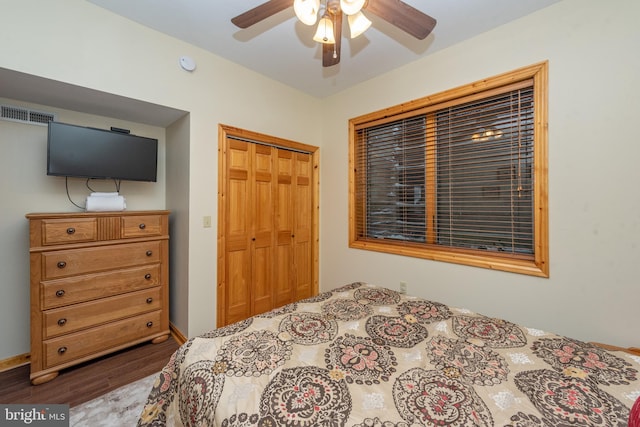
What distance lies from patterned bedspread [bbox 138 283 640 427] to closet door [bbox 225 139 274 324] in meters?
1.33

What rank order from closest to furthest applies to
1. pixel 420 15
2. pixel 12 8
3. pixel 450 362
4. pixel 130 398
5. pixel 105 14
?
1. pixel 450 362
2. pixel 420 15
3. pixel 12 8
4. pixel 130 398
5. pixel 105 14

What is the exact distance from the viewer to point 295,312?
165cm

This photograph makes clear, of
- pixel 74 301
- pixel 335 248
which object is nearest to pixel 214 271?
pixel 74 301

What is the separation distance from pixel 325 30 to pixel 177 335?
2.96 meters

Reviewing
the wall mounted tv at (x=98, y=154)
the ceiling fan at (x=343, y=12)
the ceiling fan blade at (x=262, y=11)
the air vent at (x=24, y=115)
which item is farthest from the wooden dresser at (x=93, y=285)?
the ceiling fan at (x=343, y=12)

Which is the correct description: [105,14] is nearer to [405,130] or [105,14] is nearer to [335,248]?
[405,130]

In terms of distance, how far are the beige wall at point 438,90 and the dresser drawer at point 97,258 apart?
29 cm

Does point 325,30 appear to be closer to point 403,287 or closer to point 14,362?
point 403,287

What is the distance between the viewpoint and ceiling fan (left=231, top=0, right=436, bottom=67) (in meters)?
1.37

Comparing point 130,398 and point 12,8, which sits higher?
point 12,8

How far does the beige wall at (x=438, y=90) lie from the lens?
165cm

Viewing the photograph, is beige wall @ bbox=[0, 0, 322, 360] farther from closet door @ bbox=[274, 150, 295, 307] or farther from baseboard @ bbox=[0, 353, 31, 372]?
closet door @ bbox=[274, 150, 295, 307]

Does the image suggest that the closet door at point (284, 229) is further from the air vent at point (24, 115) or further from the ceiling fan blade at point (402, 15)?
the air vent at point (24, 115)

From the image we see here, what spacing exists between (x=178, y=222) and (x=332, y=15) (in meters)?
2.25
